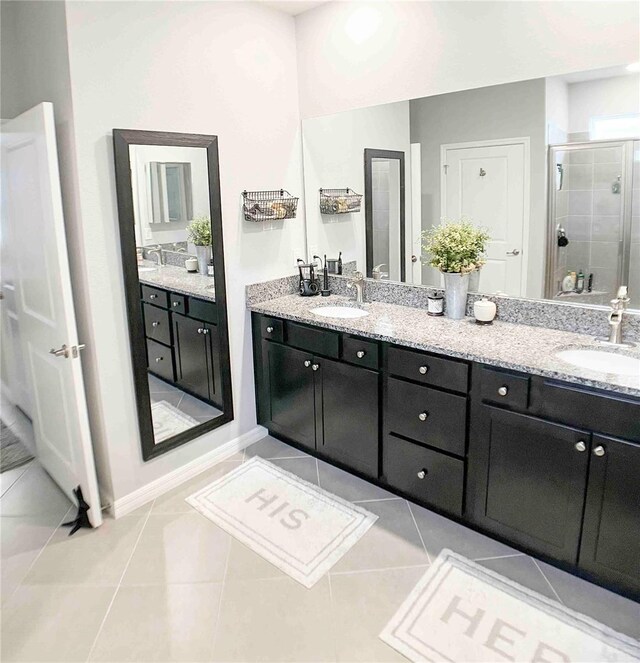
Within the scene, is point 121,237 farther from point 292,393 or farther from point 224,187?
point 292,393

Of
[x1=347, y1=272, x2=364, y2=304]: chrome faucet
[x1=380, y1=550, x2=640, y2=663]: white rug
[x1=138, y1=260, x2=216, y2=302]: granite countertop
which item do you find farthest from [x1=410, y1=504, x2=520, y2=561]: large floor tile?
[x1=138, y1=260, x2=216, y2=302]: granite countertop

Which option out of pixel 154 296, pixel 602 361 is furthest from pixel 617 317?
pixel 154 296

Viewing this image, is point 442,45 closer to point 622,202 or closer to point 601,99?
point 601,99

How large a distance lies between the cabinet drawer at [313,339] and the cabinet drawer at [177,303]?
23.2 inches

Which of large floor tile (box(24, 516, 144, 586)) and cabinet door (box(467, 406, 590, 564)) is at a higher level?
cabinet door (box(467, 406, 590, 564))

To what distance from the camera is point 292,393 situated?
3096mm

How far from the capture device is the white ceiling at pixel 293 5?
294 centimetres

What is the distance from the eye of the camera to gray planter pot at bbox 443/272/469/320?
2.69 meters

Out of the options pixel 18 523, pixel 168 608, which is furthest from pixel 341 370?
pixel 18 523

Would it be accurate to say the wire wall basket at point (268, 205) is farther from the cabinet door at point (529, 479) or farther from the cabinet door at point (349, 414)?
the cabinet door at point (529, 479)

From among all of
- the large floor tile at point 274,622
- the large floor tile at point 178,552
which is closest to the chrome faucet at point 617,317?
the large floor tile at point 274,622

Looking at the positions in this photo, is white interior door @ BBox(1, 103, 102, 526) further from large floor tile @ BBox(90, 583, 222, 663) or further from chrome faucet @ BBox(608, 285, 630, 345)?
chrome faucet @ BBox(608, 285, 630, 345)

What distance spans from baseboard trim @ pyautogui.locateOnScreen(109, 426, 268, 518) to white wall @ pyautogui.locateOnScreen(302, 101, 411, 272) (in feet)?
4.31

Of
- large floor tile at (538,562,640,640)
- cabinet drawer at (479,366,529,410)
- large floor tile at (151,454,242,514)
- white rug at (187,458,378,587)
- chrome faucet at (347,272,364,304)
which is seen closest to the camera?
large floor tile at (538,562,640,640)
